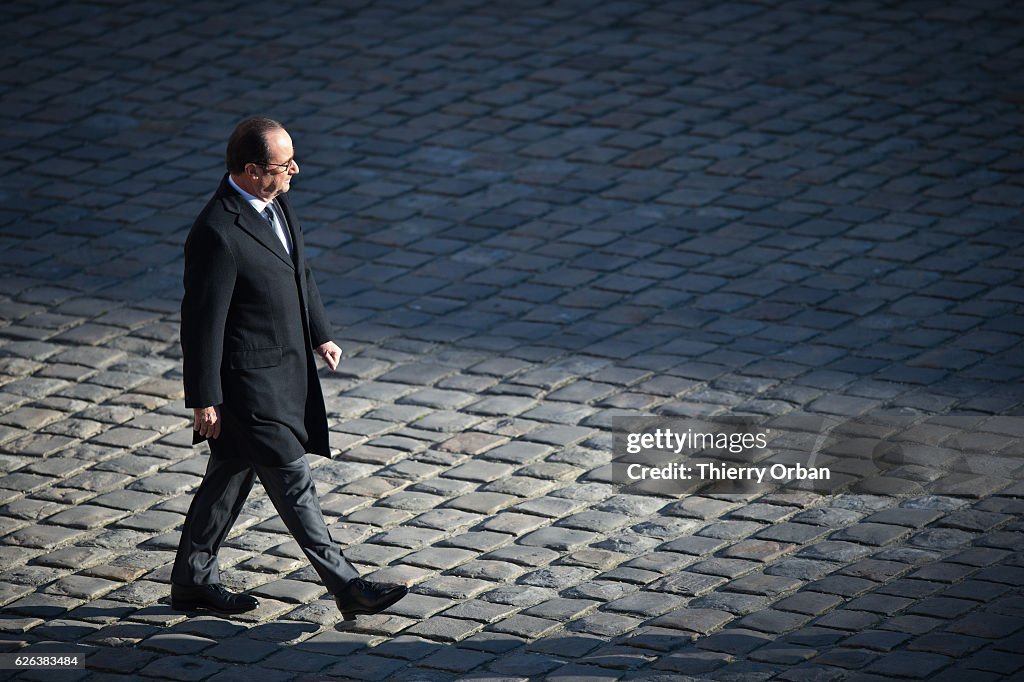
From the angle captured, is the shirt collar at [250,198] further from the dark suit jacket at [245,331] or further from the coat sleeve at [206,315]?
the coat sleeve at [206,315]

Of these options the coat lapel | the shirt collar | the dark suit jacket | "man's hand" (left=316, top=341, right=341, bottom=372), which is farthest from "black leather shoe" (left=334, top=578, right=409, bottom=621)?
the shirt collar

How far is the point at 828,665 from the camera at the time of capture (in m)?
4.76

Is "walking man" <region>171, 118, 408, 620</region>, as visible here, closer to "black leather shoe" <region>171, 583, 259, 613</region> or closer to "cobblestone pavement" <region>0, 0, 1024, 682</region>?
"black leather shoe" <region>171, 583, 259, 613</region>

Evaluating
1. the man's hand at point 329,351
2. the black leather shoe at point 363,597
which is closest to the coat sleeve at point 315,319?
the man's hand at point 329,351

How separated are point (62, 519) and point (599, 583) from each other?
229cm

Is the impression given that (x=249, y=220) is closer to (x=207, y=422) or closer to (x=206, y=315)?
(x=206, y=315)

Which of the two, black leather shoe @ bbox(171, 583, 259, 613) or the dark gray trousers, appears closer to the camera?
the dark gray trousers

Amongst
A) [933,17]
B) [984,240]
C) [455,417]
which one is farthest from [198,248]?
[933,17]

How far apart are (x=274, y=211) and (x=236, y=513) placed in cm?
112

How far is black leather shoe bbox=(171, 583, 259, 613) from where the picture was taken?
5266 millimetres

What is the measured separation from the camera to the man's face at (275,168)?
16.4 feet

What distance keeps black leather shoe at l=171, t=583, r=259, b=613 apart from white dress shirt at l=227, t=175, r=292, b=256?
1.26 m

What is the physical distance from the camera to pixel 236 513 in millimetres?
5328

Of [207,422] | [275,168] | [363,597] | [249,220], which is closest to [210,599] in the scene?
[363,597]
